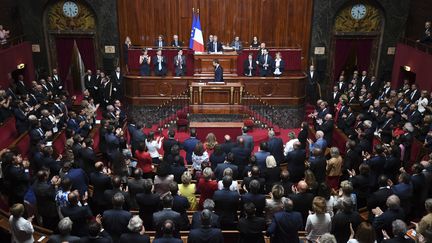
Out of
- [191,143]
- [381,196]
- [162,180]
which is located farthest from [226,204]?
[191,143]

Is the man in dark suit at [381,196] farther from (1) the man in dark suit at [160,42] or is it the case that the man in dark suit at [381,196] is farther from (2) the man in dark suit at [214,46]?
(1) the man in dark suit at [160,42]

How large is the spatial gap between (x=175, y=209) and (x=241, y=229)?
3.21 ft

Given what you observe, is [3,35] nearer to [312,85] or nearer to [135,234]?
[312,85]

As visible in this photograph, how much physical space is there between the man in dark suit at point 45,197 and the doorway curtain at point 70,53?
10.3 metres

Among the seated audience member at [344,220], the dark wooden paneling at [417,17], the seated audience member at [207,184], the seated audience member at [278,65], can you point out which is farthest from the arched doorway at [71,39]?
the seated audience member at [344,220]

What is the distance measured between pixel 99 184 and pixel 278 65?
30.3 feet

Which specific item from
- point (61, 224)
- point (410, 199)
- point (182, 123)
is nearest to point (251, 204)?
point (61, 224)

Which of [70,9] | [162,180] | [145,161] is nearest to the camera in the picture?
[162,180]

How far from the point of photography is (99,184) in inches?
266

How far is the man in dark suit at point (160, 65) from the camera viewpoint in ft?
47.2

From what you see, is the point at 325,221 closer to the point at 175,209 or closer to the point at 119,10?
the point at 175,209

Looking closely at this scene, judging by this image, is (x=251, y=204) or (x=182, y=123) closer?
(x=251, y=204)

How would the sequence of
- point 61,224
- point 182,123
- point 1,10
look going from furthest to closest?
point 1,10 → point 182,123 → point 61,224

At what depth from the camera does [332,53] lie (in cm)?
1650
